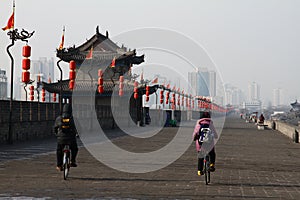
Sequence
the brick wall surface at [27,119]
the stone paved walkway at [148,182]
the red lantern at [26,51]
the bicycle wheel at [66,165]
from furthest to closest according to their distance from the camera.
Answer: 1. the red lantern at [26,51]
2. the brick wall surface at [27,119]
3. the bicycle wheel at [66,165]
4. the stone paved walkway at [148,182]

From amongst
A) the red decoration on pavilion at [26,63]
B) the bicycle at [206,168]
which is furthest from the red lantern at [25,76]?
the bicycle at [206,168]

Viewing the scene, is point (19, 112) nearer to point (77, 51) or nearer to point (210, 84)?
point (77, 51)

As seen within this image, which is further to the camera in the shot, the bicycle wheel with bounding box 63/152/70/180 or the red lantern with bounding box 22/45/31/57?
the red lantern with bounding box 22/45/31/57

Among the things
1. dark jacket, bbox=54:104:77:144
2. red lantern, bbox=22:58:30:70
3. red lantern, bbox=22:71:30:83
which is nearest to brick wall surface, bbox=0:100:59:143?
red lantern, bbox=22:71:30:83

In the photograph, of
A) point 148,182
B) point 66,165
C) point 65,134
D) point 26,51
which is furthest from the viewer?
point 26,51

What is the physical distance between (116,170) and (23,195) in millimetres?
4386

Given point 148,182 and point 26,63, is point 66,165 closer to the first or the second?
point 148,182

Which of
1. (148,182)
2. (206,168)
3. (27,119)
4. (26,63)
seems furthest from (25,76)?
(206,168)

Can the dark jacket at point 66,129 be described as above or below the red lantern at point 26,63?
below

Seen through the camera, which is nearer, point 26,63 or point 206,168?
point 206,168

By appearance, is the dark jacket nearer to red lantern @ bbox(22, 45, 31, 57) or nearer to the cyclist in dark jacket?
the cyclist in dark jacket

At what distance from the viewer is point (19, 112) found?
23.8 m

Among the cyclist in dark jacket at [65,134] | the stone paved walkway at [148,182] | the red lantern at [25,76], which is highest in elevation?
the red lantern at [25,76]

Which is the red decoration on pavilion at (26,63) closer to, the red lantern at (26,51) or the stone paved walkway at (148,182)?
the red lantern at (26,51)
